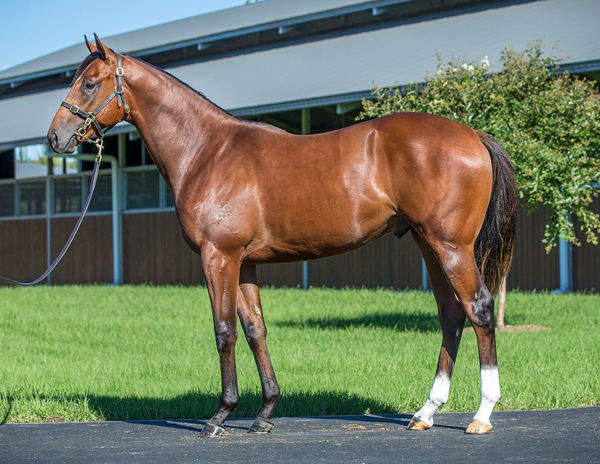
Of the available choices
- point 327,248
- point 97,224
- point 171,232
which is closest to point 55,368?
point 327,248

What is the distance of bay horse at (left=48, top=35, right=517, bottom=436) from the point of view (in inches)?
218

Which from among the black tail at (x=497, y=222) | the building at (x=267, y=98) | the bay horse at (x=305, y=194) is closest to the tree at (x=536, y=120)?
the building at (x=267, y=98)

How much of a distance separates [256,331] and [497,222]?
175cm

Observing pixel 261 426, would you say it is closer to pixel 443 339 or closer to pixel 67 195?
pixel 443 339

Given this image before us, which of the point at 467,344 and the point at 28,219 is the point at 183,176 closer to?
the point at 467,344

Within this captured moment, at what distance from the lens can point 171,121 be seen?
6188mm

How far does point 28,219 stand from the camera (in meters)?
25.8

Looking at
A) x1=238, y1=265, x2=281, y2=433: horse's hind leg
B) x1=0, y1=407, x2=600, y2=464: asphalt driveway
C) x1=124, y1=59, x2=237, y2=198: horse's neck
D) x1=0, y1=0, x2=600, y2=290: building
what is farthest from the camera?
x1=0, y1=0, x2=600, y2=290: building

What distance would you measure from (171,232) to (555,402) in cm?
1694

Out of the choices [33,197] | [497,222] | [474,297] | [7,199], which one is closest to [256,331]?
[474,297]

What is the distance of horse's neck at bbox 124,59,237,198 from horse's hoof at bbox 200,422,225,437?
1618 mm

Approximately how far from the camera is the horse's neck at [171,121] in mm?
6133

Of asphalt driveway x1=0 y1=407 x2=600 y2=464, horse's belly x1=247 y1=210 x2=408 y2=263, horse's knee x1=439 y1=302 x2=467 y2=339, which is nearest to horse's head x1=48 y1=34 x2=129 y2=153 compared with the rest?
horse's belly x1=247 y1=210 x2=408 y2=263

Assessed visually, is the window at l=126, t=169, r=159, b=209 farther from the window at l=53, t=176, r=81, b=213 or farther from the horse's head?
the horse's head
